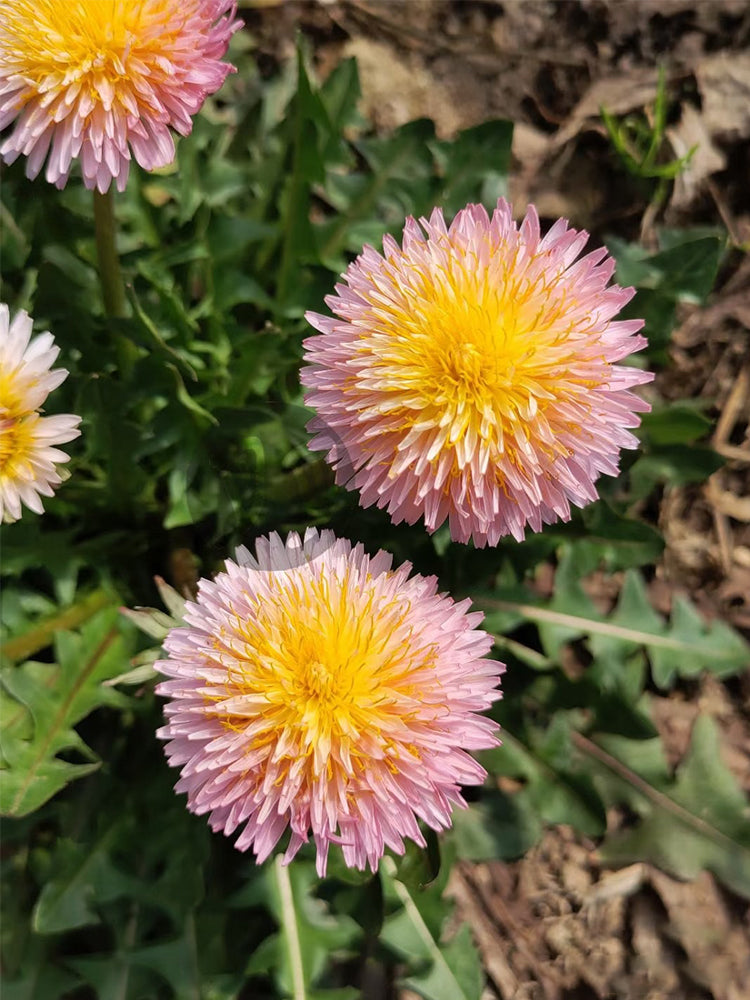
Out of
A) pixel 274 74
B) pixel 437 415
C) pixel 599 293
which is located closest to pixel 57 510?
pixel 437 415

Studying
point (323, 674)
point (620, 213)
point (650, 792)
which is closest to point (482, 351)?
point (323, 674)

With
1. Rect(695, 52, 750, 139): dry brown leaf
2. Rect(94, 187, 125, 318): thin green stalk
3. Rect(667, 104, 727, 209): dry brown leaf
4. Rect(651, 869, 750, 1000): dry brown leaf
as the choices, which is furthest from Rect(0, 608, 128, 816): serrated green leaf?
Rect(695, 52, 750, 139): dry brown leaf

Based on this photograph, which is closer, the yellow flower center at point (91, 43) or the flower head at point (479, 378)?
the flower head at point (479, 378)

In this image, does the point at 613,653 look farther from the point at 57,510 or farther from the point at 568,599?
the point at 57,510

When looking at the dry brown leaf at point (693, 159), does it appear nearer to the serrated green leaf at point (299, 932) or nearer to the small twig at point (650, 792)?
the small twig at point (650, 792)

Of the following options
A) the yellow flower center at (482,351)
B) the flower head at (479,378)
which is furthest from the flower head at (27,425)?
the yellow flower center at (482,351)

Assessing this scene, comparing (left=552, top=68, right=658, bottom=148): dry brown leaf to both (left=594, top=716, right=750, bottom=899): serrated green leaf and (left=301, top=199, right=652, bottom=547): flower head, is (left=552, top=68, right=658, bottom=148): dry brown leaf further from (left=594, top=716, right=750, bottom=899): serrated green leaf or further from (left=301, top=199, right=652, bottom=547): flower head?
(left=594, top=716, right=750, bottom=899): serrated green leaf
